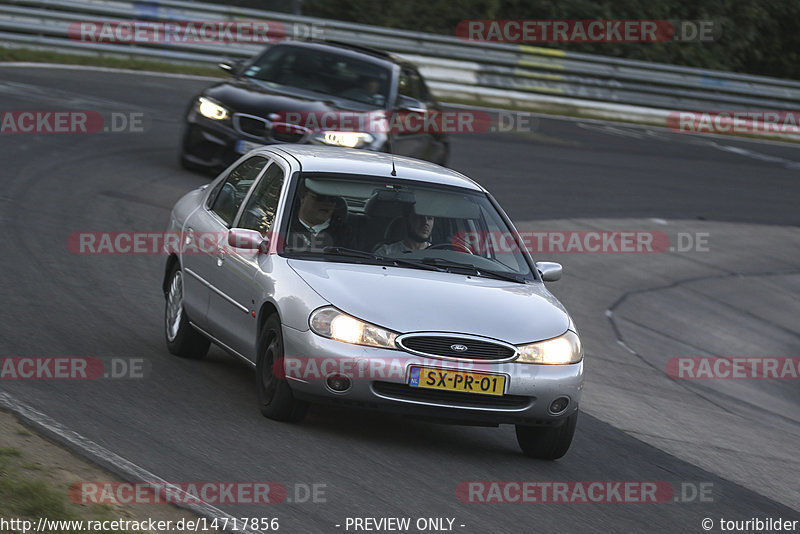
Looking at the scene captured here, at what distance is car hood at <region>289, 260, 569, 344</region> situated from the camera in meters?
7.02

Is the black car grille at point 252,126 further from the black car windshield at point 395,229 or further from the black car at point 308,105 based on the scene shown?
the black car windshield at point 395,229

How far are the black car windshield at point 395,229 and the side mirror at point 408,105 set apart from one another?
26.4ft

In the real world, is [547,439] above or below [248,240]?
below

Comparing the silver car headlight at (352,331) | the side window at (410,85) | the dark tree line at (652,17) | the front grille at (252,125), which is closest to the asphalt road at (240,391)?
the silver car headlight at (352,331)

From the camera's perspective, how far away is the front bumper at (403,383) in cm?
693

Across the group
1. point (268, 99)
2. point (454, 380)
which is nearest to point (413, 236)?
point (454, 380)

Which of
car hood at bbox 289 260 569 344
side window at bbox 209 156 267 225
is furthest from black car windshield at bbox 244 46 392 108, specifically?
car hood at bbox 289 260 569 344

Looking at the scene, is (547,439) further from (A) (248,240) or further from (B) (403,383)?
(A) (248,240)

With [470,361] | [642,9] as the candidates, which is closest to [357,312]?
[470,361]

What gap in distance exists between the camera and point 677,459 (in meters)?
8.36

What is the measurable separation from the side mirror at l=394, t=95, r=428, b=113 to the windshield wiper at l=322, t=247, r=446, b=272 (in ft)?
28.4

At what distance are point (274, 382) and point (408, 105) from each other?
9.43 meters

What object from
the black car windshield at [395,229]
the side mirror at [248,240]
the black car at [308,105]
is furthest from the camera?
the black car at [308,105]

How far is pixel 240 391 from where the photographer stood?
26.5 ft
